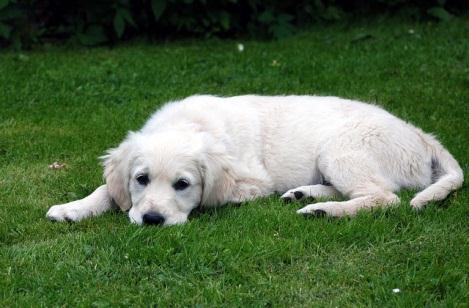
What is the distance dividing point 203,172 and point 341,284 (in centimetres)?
147

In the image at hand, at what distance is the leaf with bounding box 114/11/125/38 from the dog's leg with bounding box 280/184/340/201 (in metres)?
5.54

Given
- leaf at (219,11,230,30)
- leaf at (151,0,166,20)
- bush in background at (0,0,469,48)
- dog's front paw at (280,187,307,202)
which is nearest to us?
dog's front paw at (280,187,307,202)

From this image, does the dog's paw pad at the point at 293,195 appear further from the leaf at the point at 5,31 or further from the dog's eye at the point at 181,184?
the leaf at the point at 5,31

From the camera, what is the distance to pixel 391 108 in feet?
27.7

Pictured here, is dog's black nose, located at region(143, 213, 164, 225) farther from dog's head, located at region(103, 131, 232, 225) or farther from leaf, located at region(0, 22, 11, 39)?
leaf, located at region(0, 22, 11, 39)

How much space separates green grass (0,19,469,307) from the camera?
4.50m

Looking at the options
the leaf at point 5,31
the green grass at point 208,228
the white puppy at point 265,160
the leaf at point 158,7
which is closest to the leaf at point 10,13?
the leaf at point 5,31

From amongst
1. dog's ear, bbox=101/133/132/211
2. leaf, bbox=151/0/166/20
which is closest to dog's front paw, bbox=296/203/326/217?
dog's ear, bbox=101/133/132/211

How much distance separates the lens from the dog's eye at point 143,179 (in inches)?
217

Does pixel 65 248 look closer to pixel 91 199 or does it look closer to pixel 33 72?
pixel 91 199

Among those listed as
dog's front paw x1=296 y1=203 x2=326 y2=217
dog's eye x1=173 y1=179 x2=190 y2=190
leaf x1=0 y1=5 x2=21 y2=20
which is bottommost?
leaf x1=0 y1=5 x2=21 y2=20

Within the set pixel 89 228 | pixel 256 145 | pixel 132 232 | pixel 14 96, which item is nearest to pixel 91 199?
pixel 89 228

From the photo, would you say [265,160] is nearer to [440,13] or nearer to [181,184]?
[181,184]

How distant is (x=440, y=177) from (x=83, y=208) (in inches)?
99.4
